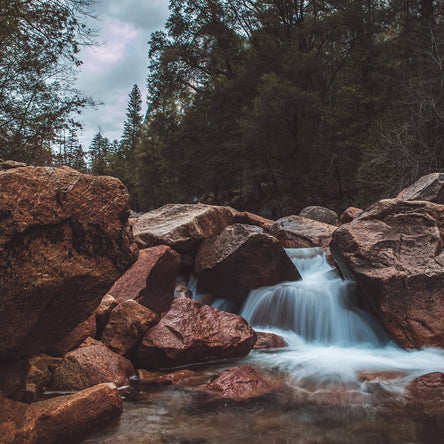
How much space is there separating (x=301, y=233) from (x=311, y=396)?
7.06 m

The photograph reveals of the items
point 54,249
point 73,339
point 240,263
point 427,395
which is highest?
point 54,249

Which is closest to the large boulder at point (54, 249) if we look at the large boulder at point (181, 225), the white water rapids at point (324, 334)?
the white water rapids at point (324, 334)

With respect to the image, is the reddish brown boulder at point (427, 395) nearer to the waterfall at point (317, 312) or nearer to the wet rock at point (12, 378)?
the waterfall at point (317, 312)

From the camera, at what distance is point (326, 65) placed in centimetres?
1922

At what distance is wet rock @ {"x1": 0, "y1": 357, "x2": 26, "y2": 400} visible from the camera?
9.22 feet

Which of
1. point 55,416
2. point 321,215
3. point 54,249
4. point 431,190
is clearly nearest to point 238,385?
point 55,416

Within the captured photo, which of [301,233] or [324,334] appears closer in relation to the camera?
[324,334]

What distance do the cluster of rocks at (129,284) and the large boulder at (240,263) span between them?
3 centimetres

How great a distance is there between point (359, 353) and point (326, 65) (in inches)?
689

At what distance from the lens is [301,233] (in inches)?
427

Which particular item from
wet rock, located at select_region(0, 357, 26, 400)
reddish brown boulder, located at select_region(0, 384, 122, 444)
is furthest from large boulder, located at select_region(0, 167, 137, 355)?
reddish brown boulder, located at select_region(0, 384, 122, 444)

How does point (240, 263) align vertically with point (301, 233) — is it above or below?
below

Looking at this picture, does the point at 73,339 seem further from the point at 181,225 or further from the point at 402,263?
the point at 402,263

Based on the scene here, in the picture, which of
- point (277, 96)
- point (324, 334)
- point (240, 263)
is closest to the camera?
point (324, 334)
